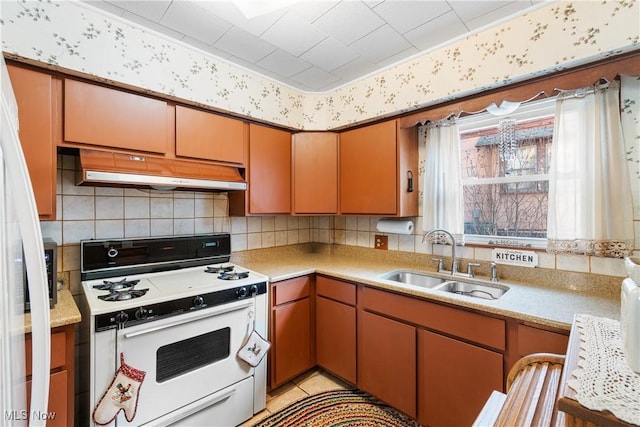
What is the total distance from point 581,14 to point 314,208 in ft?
6.16

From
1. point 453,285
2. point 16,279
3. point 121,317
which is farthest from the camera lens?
point 453,285

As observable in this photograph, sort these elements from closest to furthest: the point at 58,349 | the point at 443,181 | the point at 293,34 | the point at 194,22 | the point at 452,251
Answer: the point at 58,349 < the point at 194,22 < the point at 293,34 < the point at 452,251 < the point at 443,181

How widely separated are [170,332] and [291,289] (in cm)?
81

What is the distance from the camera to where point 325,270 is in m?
2.09

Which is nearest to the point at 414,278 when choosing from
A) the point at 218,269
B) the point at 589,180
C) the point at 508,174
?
the point at 508,174

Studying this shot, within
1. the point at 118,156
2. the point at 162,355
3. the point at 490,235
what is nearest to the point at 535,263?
the point at 490,235

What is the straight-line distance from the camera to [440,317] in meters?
1.51

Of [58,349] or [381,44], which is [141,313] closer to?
[58,349]

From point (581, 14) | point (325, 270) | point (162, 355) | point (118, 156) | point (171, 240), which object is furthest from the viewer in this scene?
point (325, 270)

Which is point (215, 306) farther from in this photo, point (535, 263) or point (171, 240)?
point (535, 263)

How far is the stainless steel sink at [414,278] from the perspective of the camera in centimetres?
199

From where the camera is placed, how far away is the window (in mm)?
1768

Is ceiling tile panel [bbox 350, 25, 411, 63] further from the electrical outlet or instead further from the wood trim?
the electrical outlet

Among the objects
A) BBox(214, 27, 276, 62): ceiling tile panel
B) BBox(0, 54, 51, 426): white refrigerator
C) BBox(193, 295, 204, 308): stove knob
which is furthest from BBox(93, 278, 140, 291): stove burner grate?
BBox(214, 27, 276, 62): ceiling tile panel
